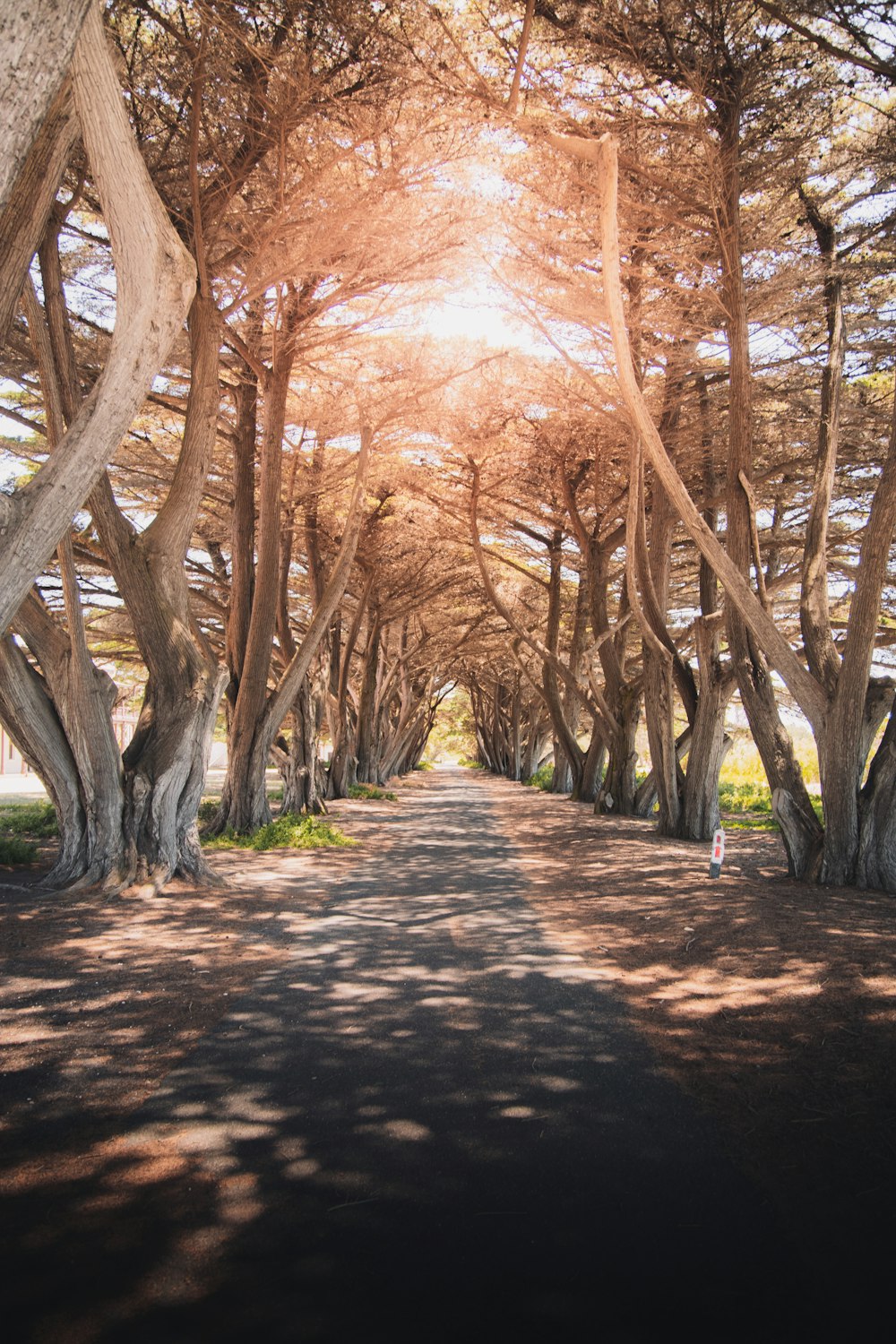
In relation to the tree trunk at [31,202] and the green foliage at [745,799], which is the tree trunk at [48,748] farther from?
the green foliage at [745,799]

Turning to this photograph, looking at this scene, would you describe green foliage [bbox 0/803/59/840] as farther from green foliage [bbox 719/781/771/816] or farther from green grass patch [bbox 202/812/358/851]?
green foliage [bbox 719/781/771/816]

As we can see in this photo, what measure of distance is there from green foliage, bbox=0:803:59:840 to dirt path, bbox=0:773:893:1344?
6196 mm

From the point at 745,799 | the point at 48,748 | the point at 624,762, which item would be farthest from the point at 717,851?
the point at 745,799

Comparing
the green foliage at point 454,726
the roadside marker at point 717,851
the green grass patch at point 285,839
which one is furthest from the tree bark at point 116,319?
the green foliage at point 454,726

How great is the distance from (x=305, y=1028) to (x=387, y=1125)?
1.13m

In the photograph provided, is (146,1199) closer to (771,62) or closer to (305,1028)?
(305,1028)

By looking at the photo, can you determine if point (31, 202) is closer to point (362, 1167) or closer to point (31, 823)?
point (362, 1167)

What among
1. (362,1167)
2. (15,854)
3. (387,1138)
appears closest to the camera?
(362,1167)

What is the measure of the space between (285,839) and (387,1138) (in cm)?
851

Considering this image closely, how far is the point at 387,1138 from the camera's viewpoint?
2859 mm

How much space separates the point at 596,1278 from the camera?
212 cm

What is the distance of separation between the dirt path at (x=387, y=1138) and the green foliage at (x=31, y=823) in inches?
244

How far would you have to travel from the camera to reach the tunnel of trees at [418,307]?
6020 millimetres

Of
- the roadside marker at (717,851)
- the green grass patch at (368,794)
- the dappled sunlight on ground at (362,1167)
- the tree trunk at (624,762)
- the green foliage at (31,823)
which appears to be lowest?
the dappled sunlight on ground at (362,1167)
